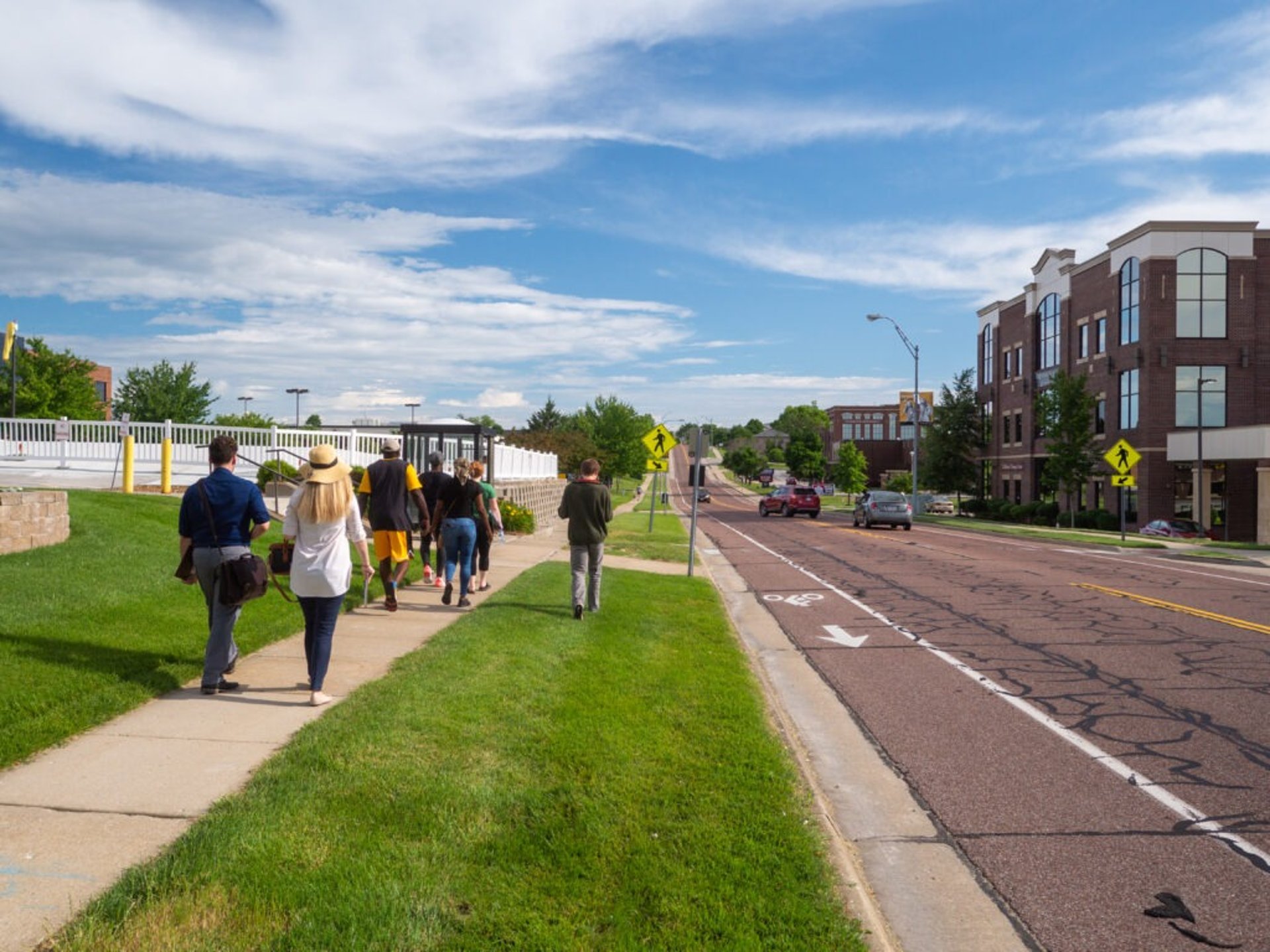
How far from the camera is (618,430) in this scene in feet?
272

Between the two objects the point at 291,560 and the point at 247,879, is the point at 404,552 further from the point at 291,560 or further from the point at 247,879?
the point at 247,879

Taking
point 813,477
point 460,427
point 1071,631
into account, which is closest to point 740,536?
point 460,427

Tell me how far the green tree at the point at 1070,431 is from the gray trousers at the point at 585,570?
40786mm

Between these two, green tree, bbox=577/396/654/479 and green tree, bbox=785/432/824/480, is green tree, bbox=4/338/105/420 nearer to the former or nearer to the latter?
green tree, bbox=577/396/654/479

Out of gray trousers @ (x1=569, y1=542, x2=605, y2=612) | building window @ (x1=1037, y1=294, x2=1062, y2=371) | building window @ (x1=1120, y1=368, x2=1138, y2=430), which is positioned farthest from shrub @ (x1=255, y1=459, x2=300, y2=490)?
building window @ (x1=1037, y1=294, x2=1062, y2=371)

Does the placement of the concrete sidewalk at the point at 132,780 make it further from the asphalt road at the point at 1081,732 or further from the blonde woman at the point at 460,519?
the asphalt road at the point at 1081,732

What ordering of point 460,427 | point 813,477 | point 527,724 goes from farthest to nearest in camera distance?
point 813,477
point 460,427
point 527,724

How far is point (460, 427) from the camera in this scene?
21.3 metres

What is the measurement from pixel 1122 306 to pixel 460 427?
41614 millimetres

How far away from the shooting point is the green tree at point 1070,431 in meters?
47.3

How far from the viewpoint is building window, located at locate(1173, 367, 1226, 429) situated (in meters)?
47.2

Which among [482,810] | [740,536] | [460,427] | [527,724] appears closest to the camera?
[482,810]

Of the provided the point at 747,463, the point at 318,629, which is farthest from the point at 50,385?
the point at 747,463

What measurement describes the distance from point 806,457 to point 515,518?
336ft
